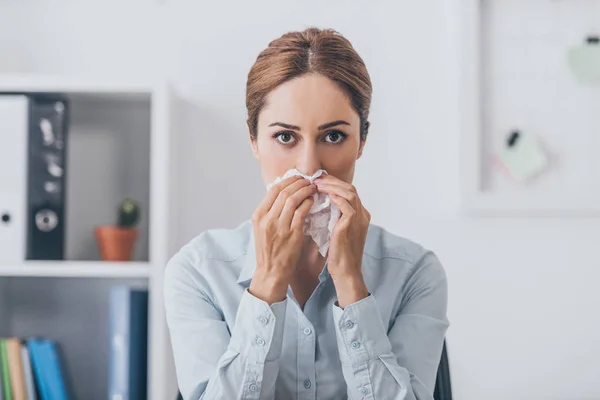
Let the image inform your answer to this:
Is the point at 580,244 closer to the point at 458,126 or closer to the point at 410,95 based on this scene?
the point at 458,126

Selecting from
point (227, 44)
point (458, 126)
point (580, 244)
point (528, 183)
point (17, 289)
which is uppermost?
point (227, 44)

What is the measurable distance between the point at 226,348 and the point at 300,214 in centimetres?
23

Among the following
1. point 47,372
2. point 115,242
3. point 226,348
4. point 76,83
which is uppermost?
point 76,83

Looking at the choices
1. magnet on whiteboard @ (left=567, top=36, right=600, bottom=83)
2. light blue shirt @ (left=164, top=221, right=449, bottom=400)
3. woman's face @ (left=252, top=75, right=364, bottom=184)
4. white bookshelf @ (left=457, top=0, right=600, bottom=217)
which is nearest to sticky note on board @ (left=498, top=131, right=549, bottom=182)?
white bookshelf @ (left=457, top=0, right=600, bottom=217)

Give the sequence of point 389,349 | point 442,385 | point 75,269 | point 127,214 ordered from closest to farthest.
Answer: point 389,349, point 442,385, point 75,269, point 127,214

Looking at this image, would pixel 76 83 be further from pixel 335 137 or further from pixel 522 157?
pixel 522 157

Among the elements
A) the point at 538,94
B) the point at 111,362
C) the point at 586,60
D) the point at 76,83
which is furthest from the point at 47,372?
the point at 586,60

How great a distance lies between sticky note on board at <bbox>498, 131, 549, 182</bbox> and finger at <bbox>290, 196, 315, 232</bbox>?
2.47 ft

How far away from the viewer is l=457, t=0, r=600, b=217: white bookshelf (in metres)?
1.63

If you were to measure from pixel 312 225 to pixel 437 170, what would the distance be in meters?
0.66

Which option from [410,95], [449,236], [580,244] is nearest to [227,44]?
[410,95]

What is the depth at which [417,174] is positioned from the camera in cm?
165

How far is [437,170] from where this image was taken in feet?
5.41

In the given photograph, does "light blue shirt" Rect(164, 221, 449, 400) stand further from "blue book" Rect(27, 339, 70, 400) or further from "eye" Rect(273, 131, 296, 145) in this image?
"blue book" Rect(27, 339, 70, 400)
